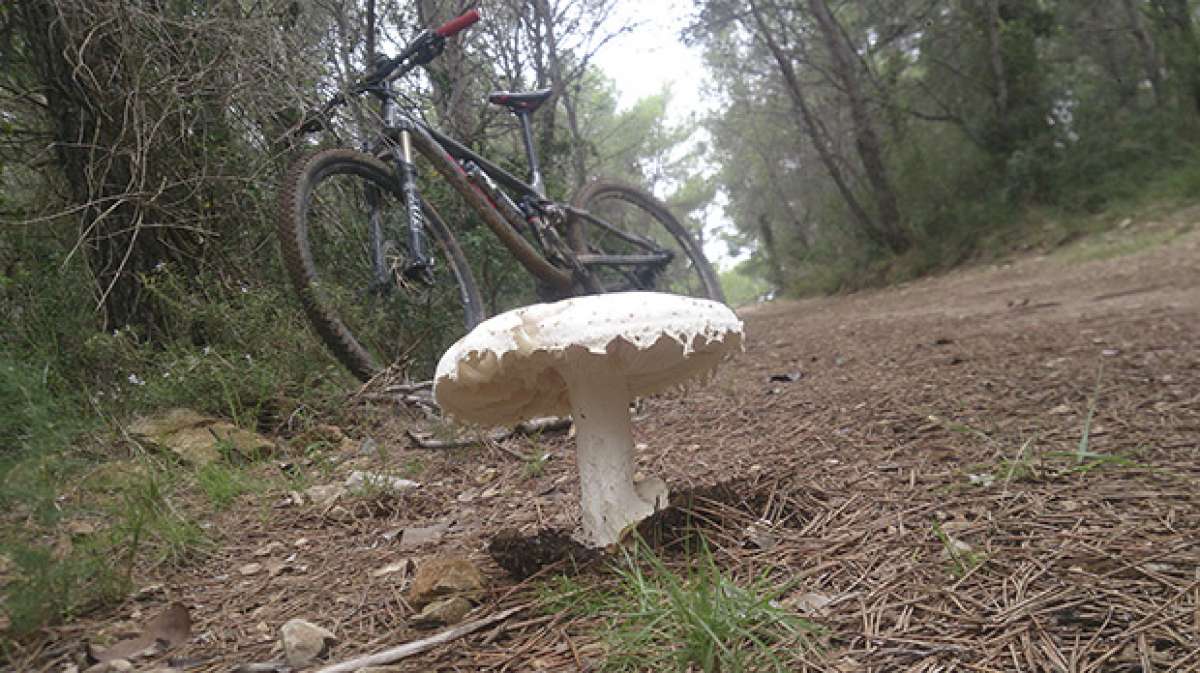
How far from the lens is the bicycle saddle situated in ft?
15.4

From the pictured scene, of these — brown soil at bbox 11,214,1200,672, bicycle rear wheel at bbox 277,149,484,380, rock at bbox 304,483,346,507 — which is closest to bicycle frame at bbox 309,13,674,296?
bicycle rear wheel at bbox 277,149,484,380

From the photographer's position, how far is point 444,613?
45.7 inches

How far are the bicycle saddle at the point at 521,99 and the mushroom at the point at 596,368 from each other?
143 inches

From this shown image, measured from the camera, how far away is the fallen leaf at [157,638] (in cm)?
114

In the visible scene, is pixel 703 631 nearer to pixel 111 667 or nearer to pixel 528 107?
pixel 111 667

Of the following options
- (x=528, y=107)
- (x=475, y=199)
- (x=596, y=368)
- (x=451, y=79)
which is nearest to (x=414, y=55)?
(x=475, y=199)

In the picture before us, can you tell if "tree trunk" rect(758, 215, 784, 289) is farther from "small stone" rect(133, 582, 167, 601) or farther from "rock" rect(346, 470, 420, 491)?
"small stone" rect(133, 582, 167, 601)

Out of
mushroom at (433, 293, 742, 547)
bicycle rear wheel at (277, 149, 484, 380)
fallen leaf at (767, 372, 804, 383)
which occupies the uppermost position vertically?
bicycle rear wheel at (277, 149, 484, 380)

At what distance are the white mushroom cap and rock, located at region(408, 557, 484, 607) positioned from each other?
13.2 inches

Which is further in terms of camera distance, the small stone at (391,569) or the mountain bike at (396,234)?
the mountain bike at (396,234)

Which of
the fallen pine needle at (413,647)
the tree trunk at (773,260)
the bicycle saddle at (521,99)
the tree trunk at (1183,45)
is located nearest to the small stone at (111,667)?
the fallen pine needle at (413,647)

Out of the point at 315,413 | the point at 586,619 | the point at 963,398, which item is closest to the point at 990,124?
the point at 963,398

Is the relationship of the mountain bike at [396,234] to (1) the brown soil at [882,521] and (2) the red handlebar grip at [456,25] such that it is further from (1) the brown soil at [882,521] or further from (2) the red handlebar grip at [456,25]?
(1) the brown soil at [882,521]

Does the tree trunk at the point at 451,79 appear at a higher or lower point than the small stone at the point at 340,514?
higher
